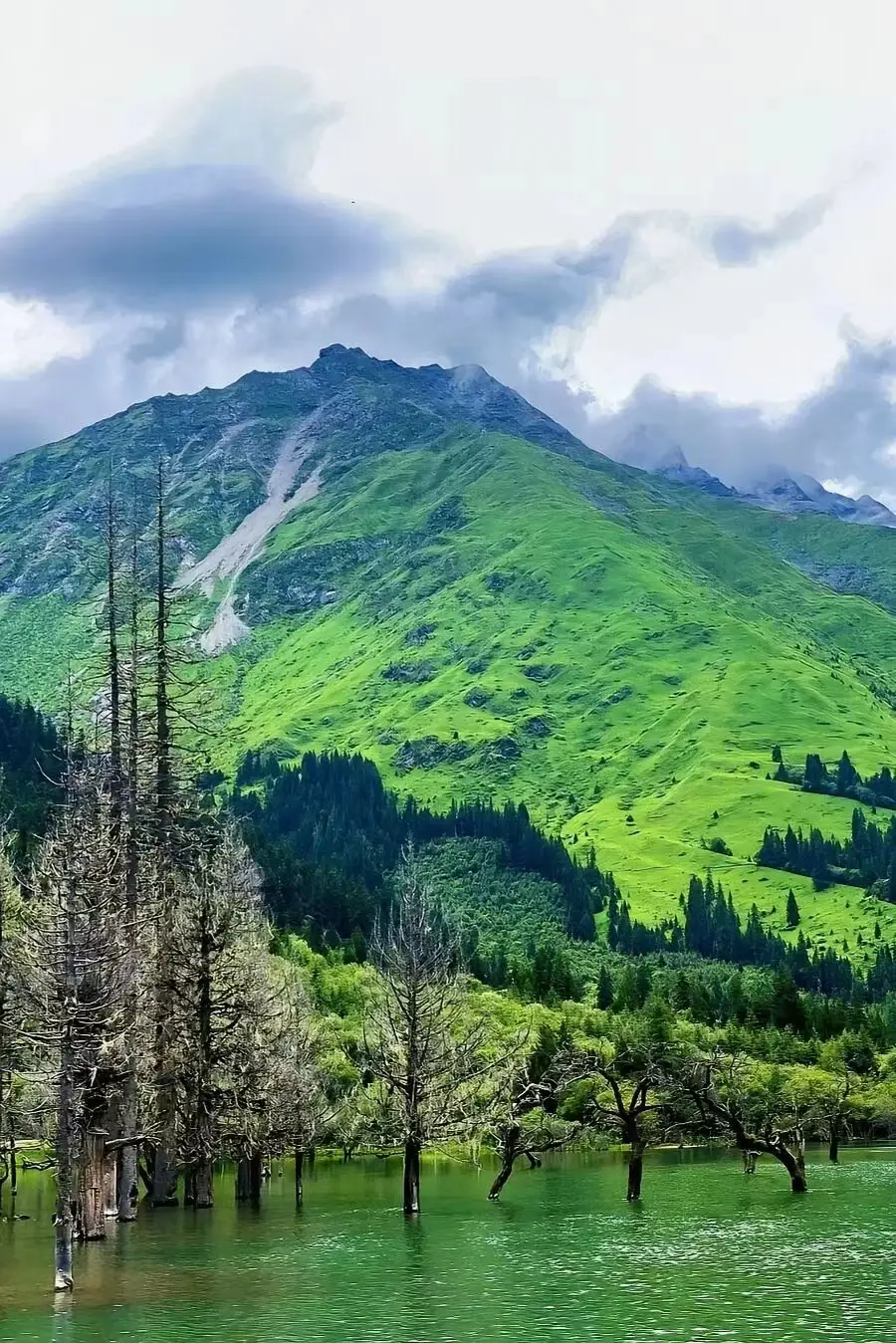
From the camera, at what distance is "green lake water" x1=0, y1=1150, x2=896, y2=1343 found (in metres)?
45.8

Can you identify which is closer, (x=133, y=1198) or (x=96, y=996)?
(x=96, y=996)

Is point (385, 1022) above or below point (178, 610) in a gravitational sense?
below

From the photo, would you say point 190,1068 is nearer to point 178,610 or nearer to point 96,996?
point 96,996

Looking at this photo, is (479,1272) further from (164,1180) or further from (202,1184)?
(164,1180)

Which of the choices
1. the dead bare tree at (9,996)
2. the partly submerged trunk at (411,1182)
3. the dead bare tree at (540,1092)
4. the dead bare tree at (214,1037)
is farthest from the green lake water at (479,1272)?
the dead bare tree at (540,1092)

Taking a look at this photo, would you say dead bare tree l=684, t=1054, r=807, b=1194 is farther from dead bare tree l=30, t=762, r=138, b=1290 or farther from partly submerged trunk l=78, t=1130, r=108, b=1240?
dead bare tree l=30, t=762, r=138, b=1290

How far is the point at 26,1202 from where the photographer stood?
4060 inches

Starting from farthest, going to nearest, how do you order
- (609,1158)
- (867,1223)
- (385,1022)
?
(609,1158), (385,1022), (867,1223)

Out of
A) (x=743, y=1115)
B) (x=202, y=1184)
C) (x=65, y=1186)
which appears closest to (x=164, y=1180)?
(x=202, y=1184)

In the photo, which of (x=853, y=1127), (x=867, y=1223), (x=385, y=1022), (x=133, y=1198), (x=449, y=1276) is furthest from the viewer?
(x=853, y=1127)

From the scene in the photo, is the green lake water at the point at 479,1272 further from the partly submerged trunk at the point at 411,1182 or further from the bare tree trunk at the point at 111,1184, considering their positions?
the bare tree trunk at the point at 111,1184

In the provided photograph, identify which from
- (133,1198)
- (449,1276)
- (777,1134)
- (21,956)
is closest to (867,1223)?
(777,1134)

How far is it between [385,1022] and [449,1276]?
141 ft

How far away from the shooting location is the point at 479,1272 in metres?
58.2
